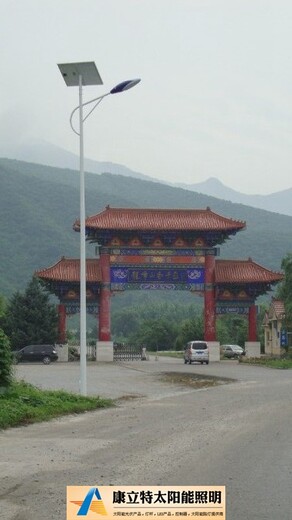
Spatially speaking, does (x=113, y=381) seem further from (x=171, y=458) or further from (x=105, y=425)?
(x=171, y=458)

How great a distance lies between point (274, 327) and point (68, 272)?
27.8m

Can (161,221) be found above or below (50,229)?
below

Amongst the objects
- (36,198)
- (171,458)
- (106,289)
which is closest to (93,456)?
(171,458)

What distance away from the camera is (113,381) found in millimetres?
29234

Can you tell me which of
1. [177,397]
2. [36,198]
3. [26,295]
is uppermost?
[36,198]

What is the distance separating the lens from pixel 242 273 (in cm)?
5378

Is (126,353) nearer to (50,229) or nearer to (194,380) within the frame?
(194,380)

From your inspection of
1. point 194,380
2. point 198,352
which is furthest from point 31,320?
point 194,380

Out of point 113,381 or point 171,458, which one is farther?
point 113,381

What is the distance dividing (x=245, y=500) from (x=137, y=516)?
3.28m

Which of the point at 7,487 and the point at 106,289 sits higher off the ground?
the point at 106,289

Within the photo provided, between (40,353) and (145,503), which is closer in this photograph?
(145,503)

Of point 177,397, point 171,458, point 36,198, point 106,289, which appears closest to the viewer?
point 171,458

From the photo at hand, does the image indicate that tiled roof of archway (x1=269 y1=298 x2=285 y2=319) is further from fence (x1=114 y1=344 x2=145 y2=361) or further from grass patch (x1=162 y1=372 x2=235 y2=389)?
grass patch (x1=162 y1=372 x2=235 y2=389)
